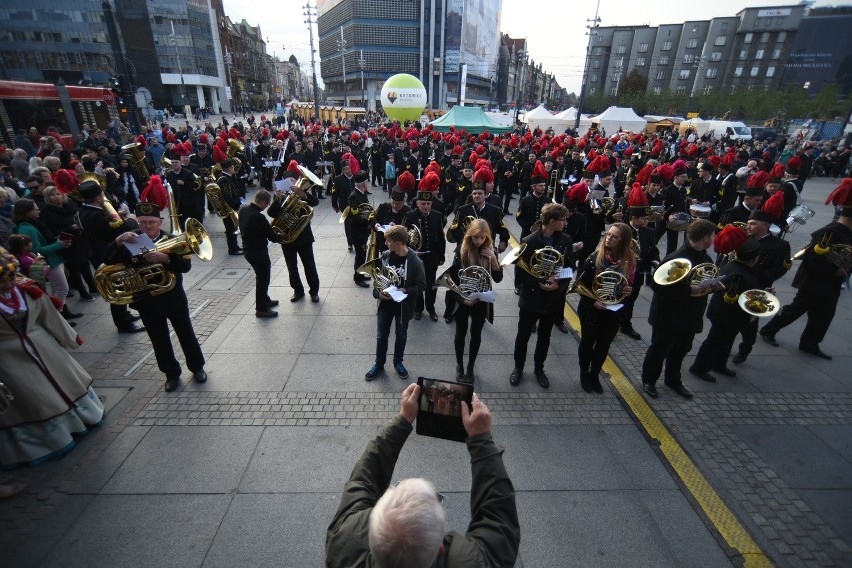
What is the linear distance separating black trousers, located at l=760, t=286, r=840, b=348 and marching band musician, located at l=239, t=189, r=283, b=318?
8.15 metres

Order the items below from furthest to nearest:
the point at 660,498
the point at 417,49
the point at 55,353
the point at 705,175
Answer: the point at 417,49, the point at 705,175, the point at 55,353, the point at 660,498

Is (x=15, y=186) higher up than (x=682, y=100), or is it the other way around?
(x=682, y=100)

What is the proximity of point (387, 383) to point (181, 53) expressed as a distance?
284 feet

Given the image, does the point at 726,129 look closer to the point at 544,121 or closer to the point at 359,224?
the point at 544,121

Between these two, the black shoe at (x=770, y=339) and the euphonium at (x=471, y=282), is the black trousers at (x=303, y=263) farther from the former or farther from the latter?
the black shoe at (x=770, y=339)

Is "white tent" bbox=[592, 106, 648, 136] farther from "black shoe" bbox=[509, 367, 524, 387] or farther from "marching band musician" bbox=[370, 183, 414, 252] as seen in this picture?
"black shoe" bbox=[509, 367, 524, 387]

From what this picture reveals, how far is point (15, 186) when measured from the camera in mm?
9664

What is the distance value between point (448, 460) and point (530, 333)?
6.40 feet

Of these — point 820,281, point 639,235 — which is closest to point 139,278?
point 639,235

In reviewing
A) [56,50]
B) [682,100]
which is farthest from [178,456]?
[56,50]

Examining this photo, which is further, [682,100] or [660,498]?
[682,100]

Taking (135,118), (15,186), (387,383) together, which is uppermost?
(135,118)

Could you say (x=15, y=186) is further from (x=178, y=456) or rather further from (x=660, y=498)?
(x=660, y=498)

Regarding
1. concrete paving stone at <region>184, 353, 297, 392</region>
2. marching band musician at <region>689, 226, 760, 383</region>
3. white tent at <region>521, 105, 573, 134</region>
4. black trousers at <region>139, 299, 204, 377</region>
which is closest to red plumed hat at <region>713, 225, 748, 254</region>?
marching band musician at <region>689, 226, 760, 383</region>
